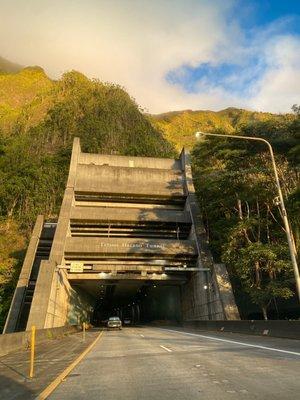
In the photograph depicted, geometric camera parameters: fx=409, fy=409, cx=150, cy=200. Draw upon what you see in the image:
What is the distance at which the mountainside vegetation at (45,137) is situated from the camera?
2928 inches

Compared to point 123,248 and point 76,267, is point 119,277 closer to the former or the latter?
point 123,248

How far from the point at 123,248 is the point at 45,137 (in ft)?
247

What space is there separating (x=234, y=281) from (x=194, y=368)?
40.1 meters

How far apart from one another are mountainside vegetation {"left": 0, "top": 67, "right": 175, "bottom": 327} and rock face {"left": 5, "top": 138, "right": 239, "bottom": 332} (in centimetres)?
921

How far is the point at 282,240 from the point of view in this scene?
3822 cm

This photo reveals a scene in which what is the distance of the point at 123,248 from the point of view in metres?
46.5

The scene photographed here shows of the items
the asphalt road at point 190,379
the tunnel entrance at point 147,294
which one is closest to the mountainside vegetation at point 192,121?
the tunnel entrance at point 147,294

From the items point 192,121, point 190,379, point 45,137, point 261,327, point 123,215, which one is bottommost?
point 190,379

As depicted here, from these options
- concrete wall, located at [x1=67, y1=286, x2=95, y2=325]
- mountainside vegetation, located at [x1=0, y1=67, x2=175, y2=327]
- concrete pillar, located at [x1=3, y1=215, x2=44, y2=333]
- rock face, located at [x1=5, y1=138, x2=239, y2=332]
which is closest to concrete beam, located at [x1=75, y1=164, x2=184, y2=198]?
rock face, located at [x1=5, y1=138, x2=239, y2=332]

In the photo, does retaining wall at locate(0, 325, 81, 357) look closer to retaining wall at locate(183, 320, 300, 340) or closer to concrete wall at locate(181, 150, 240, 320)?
retaining wall at locate(183, 320, 300, 340)

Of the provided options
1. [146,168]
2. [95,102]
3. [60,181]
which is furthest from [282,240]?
[95,102]

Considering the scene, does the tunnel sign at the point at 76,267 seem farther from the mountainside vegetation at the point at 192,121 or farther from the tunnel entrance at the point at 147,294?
the mountainside vegetation at the point at 192,121

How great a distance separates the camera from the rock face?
41656 mm

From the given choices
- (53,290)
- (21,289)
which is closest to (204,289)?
(53,290)
